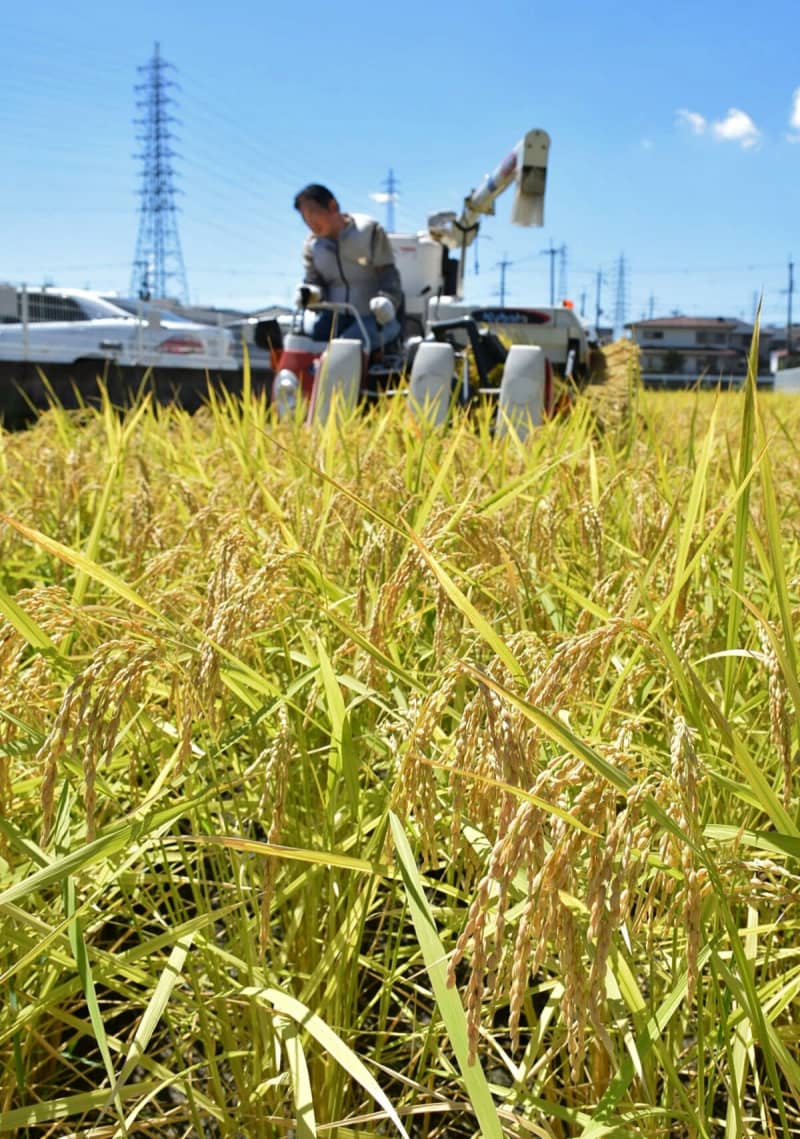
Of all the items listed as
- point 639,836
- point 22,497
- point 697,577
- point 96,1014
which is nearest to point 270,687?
point 96,1014

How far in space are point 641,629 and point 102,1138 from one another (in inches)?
29.3

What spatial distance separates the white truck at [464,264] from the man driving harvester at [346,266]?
42 cm

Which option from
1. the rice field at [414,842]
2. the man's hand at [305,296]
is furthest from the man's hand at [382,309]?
the rice field at [414,842]

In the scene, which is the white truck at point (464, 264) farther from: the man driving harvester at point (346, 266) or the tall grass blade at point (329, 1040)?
the tall grass blade at point (329, 1040)

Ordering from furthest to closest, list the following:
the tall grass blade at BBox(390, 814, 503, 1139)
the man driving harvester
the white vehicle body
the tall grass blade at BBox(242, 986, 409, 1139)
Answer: the white vehicle body < the man driving harvester < the tall grass blade at BBox(242, 986, 409, 1139) < the tall grass blade at BBox(390, 814, 503, 1139)

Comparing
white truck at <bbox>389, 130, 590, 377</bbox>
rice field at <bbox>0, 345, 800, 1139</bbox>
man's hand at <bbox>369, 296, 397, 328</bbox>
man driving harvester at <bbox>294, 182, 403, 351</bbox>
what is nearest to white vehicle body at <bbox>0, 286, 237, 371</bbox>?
white truck at <bbox>389, 130, 590, 377</bbox>

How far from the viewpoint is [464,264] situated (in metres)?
8.38

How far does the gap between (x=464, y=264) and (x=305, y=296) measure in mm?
2999

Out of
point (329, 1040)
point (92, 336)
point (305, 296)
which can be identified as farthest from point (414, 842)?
point (92, 336)

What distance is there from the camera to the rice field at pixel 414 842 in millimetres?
641

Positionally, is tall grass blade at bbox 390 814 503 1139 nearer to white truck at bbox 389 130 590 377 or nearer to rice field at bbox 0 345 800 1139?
rice field at bbox 0 345 800 1139

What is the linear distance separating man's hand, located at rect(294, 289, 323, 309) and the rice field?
4332mm

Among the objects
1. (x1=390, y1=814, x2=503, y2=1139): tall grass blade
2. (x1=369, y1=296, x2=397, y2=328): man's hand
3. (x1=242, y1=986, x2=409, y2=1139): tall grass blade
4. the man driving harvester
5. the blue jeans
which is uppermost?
the man driving harvester

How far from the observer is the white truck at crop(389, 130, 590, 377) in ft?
20.2
